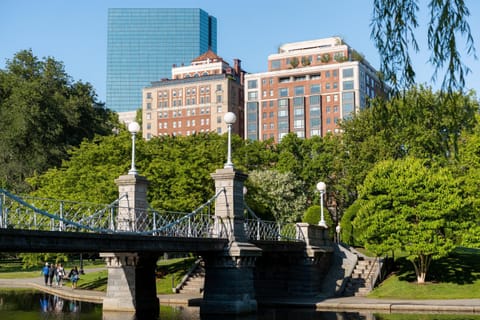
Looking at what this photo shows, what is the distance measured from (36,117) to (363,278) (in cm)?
3412

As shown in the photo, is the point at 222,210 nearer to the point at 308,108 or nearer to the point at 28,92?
the point at 28,92

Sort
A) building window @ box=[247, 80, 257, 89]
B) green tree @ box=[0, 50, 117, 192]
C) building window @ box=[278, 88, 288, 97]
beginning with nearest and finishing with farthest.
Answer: green tree @ box=[0, 50, 117, 192] < building window @ box=[278, 88, 288, 97] < building window @ box=[247, 80, 257, 89]

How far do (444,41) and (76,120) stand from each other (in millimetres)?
54133

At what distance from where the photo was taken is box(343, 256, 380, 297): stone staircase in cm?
3656

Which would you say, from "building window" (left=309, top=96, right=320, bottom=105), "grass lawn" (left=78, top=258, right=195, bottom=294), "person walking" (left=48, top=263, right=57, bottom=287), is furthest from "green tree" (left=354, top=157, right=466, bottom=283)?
"building window" (left=309, top=96, right=320, bottom=105)

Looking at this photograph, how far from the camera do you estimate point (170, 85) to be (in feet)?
465

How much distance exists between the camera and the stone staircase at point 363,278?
36.6 m

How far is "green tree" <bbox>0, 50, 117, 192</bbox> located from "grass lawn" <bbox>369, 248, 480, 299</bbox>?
31.7 metres

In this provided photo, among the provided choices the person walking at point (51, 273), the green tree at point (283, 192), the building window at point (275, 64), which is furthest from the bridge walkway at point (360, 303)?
the building window at point (275, 64)

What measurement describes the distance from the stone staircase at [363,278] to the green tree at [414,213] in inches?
74.1

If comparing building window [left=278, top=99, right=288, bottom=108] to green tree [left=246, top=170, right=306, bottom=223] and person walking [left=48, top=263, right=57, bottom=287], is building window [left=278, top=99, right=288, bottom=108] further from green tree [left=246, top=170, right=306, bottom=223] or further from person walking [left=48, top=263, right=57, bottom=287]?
person walking [left=48, top=263, right=57, bottom=287]

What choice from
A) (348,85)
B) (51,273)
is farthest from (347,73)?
(51,273)

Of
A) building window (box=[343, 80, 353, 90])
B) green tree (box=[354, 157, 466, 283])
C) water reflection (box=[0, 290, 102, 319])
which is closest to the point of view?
water reflection (box=[0, 290, 102, 319])

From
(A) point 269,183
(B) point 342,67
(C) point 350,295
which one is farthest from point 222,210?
(B) point 342,67
